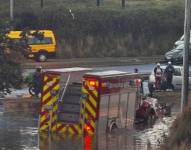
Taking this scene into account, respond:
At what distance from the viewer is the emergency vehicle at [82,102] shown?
25406 mm

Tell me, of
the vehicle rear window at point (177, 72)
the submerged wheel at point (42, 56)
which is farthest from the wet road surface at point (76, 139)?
the submerged wheel at point (42, 56)

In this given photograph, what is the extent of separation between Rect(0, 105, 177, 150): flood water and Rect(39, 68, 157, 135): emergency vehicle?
518 millimetres

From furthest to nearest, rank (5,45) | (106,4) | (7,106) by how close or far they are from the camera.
→ (106,4), (7,106), (5,45)

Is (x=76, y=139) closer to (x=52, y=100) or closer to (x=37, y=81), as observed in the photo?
(x=52, y=100)

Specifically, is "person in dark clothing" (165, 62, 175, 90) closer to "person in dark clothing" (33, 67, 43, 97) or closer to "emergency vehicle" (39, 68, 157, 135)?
"person in dark clothing" (33, 67, 43, 97)

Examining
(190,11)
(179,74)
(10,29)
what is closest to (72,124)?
(190,11)

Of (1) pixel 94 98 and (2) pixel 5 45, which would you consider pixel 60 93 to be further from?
(2) pixel 5 45

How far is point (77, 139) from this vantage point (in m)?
24.6

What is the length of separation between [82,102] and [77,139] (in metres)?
1.53

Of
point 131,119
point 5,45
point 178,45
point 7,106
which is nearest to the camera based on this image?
point 5,45

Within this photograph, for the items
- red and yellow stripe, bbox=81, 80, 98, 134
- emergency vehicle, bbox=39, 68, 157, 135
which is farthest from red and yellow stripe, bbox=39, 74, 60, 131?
red and yellow stripe, bbox=81, 80, 98, 134

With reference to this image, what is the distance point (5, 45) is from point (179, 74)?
27280 mm

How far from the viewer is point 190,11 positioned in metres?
24.4

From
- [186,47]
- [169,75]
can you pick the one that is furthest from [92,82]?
[169,75]
